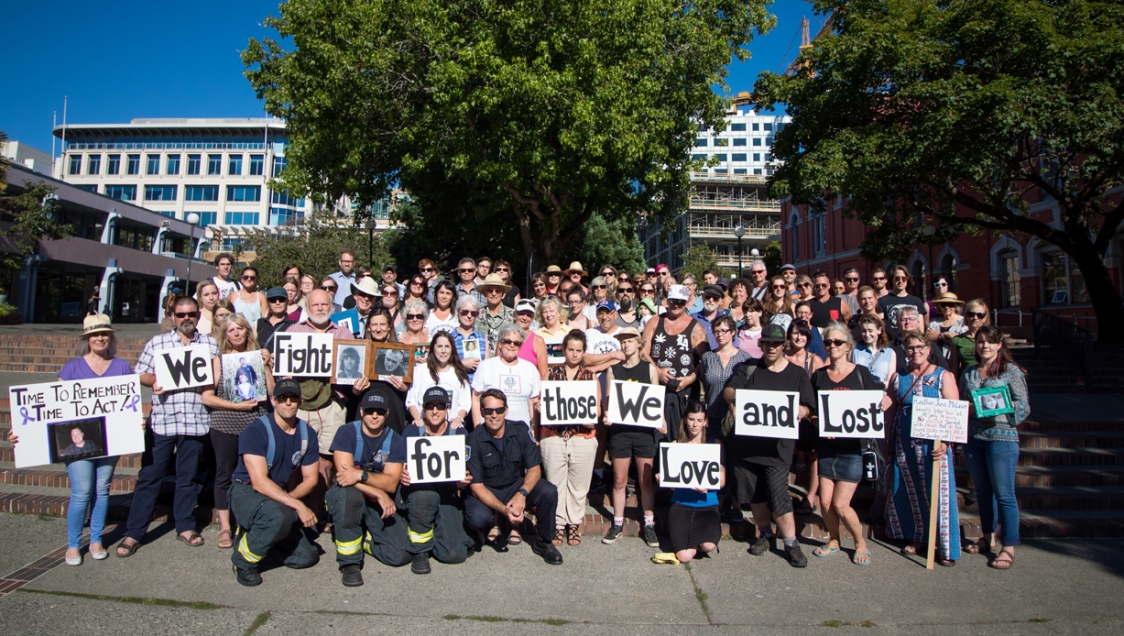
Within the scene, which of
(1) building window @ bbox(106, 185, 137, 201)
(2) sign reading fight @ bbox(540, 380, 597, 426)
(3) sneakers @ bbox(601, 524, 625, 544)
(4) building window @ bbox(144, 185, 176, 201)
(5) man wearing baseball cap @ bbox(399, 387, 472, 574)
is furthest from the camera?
(4) building window @ bbox(144, 185, 176, 201)

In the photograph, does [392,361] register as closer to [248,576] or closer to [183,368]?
[183,368]

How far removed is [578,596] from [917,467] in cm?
311

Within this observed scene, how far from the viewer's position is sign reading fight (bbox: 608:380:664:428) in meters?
6.05

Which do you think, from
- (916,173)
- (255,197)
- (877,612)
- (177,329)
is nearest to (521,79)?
(916,173)

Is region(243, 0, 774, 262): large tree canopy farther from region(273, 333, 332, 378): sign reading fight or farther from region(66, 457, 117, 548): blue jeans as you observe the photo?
region(66, 457, 117, 548): blue jeans

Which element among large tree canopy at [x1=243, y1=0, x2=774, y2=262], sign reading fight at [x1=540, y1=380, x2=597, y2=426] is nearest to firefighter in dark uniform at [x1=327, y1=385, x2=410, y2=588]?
sign reading fight at [x1=540, y1=380, x2=597, y2=426]

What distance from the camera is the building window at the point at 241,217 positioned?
8131 cm

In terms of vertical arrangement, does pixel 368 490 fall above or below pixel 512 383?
below

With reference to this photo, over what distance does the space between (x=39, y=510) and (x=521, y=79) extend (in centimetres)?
1202

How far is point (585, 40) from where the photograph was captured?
51.9 feet

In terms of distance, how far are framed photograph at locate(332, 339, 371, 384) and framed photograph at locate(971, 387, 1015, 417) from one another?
523cm

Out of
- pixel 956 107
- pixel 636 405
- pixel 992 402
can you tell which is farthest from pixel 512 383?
pixel 956 107

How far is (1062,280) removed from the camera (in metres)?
25.3

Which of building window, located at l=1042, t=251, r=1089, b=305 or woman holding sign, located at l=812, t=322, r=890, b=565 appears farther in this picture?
building window, located at l=1042, t=251, r=1089, b=305
